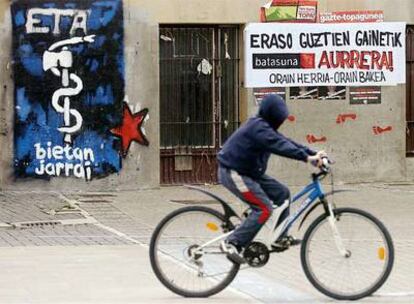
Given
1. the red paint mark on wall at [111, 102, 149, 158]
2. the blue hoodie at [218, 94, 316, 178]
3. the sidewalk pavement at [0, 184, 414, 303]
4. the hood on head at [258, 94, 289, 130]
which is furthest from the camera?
the red paint mark on wall at [111, 102, 149, 158]

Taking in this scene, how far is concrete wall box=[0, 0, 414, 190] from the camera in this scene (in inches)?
591

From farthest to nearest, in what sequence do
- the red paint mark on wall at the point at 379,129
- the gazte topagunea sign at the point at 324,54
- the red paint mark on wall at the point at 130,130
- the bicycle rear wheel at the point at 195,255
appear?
1. the red paint mark on wall at the point at 379,129
2. the gazte topagunea sign at the point at 324,54
3. the red paint mark on wall at the point at 130,130
4. the bicycle rear wheel at the point at 195,255

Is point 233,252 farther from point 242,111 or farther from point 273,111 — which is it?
point 242,111

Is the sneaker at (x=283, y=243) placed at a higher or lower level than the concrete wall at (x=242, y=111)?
lower

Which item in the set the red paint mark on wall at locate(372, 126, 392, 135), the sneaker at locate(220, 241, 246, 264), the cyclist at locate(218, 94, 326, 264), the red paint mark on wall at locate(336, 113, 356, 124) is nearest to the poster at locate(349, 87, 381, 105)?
the red paint mark on wall at locate(336, 113, 356, 124)

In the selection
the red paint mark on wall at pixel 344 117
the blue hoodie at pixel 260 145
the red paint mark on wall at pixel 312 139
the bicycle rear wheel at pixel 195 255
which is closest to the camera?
the blue hoodie at pixel 260 145

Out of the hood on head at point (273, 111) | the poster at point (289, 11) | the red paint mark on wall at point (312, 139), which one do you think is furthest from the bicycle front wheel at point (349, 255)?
the poster at point (289, 11)

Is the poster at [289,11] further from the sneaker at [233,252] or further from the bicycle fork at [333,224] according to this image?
the sneaker at [233,252]

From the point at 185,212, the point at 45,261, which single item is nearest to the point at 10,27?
the point at 45,261

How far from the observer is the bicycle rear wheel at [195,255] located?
24.3 ft

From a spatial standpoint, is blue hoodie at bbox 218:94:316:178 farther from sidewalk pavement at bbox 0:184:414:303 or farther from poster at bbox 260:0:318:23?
poster at bbox 260:0:318:23

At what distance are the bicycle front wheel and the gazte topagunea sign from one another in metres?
8.76

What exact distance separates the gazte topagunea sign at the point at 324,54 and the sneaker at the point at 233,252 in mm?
8826

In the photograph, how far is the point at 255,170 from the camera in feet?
24.0
